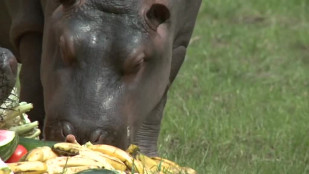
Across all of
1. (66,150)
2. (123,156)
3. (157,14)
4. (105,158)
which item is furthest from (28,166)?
(157,14)

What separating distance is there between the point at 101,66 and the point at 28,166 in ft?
5.73

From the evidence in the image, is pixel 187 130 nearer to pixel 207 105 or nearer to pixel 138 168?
pixel 207 105

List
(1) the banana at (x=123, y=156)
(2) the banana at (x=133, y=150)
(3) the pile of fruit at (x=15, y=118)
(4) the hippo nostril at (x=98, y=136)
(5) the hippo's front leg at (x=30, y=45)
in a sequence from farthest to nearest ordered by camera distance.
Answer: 1. (5) the hippo's front leg at (x=30, y=45)
2. (4) the hippo nostril at (x=98, y=136)
3. (2) the banana at (x=133, y=150)
4. (3) the pile of fruit at (x=15, y=118)
5. (1) the banana at (x=123, y=156)

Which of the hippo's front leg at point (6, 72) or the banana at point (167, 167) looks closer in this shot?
the hippo's front leg at point (6, 72)

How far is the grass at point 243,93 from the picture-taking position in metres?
6.66

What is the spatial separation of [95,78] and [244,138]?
6.51 ft

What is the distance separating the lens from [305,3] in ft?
41.3

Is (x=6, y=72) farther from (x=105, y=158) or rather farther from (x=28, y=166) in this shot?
(x=105, y=158)

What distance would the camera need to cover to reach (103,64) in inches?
220

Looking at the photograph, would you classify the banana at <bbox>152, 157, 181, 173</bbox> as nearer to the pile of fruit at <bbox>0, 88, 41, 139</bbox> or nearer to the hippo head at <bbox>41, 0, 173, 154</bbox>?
the pile of fruit at <bbox>0, 88, 41, 139</bbox>

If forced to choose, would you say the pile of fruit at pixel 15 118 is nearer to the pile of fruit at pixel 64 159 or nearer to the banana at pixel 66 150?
the pile of fruit at pixel 64 159

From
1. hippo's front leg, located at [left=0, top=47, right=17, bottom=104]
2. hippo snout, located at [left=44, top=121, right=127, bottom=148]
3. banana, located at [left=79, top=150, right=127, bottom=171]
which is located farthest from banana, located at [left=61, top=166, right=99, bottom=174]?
hippo snout, located at [left=44, top=121, right=127, bottom=148]

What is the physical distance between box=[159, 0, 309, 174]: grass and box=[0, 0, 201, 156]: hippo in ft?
1.79

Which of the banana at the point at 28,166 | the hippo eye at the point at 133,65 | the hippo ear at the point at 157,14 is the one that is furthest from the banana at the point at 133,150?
the hippo ear at the point at 157,14
